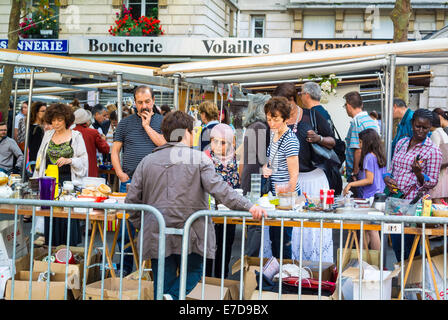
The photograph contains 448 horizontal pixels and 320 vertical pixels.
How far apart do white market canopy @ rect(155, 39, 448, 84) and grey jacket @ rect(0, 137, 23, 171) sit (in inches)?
102

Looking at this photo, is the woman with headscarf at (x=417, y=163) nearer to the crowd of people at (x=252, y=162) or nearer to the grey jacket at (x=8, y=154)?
the crowd of people at (x=252, y=162)

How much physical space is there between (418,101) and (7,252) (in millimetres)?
20017

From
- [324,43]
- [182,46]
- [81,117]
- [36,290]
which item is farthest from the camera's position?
[182,46]

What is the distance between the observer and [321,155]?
612 cm

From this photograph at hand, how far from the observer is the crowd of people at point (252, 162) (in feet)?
14.1

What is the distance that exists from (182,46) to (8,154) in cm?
1173

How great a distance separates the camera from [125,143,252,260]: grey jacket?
13.8 ft

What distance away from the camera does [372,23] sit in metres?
24.6

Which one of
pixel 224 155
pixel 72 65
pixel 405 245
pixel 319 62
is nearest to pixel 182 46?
pixel 72 65

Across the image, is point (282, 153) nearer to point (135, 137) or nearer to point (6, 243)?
Result: point (135, 137)

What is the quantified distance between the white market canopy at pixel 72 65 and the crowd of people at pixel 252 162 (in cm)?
182

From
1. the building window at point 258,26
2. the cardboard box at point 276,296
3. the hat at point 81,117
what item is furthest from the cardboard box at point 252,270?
the building window at point 258,26

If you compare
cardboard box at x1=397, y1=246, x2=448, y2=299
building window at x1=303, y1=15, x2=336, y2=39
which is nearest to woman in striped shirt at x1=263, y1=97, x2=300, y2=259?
cardboard box at x1=397, y1=246, x2=448, y2=299
